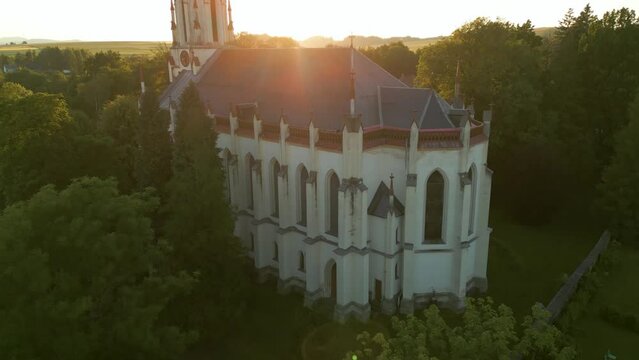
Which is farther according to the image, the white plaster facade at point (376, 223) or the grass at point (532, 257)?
the grass at point (532, 257)

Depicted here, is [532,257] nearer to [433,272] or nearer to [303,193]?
[433,272]

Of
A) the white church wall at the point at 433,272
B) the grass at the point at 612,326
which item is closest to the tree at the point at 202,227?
the white church wall at the point at 433,272

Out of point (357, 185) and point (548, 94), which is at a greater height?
point (548, 94)

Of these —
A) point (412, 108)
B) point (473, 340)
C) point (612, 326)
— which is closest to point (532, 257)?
point (612, 326)

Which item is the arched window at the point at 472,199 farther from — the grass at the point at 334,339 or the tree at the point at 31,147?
the tree at the point at 31,147

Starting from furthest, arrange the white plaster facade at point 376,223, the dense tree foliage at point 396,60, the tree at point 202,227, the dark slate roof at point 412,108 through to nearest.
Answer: the dense tree foliage at point 396,60 → the dark slate roof at point 412,108 → the white plaster facade at point 376,223 → the tree at point 202,227

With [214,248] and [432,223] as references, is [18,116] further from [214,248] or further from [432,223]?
[432,223]
